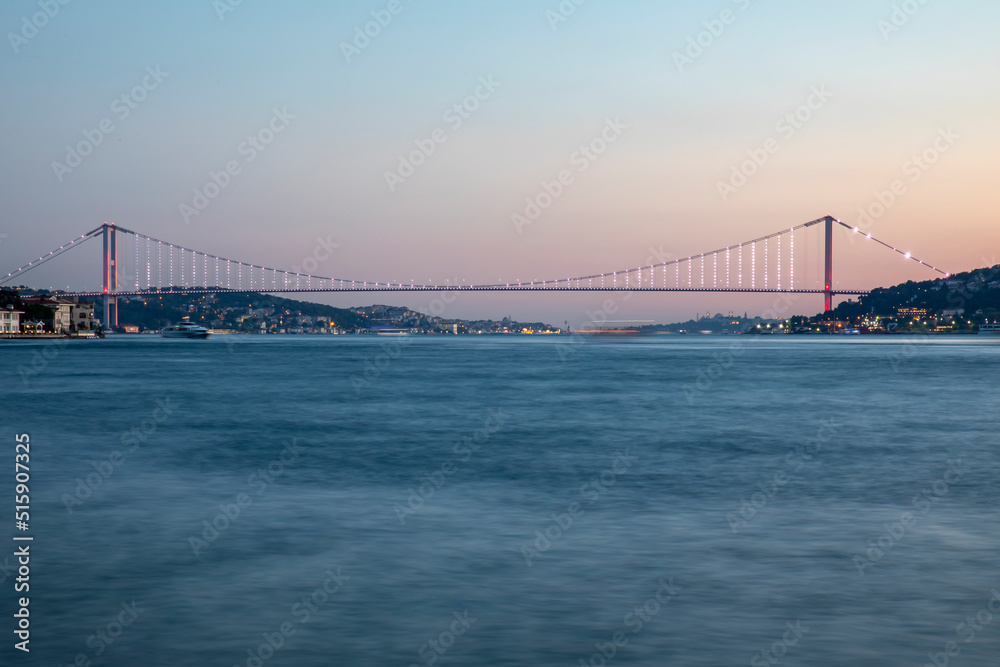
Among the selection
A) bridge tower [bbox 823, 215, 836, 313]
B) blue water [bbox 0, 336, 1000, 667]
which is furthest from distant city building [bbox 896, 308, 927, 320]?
blue water [bbox 0, 336, 1000, 667]

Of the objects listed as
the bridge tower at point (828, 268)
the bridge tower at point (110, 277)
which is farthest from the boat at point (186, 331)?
the bridge tower at point (828, 268)

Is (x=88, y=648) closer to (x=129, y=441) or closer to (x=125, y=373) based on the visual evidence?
(x=129, y=441)

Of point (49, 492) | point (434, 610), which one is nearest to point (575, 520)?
point (434, 610)

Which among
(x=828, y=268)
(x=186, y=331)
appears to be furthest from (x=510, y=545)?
(x=186, y=331)

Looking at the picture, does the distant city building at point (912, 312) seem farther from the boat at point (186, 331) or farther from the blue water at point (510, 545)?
the blue water at point (510, 545)

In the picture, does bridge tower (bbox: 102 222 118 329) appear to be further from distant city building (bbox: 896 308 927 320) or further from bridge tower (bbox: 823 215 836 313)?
distant city building (bbox: 896 308 927 320)

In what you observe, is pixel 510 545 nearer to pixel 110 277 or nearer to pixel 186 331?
pixel 110 277
